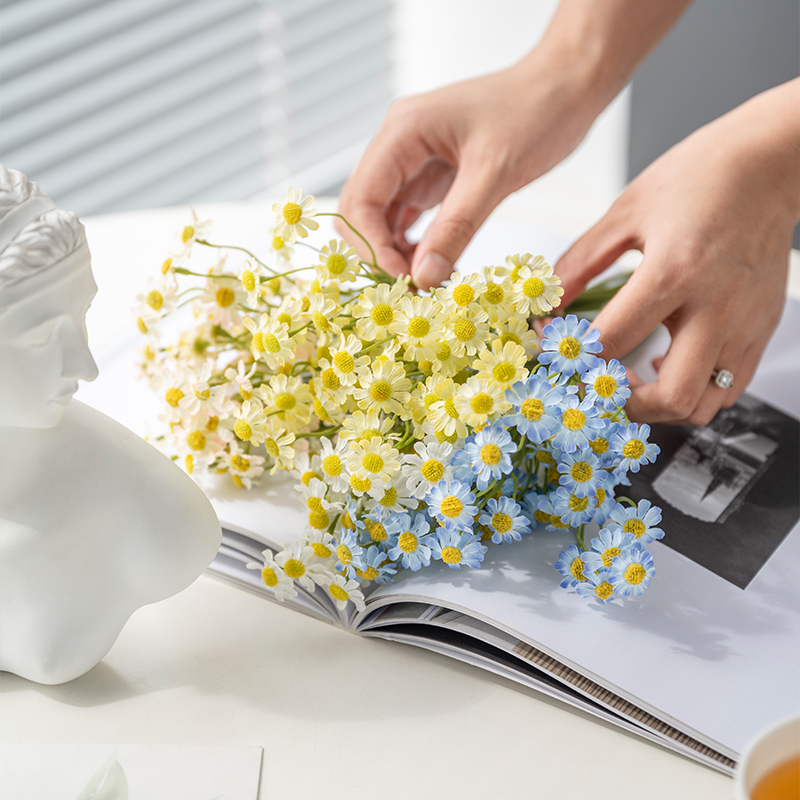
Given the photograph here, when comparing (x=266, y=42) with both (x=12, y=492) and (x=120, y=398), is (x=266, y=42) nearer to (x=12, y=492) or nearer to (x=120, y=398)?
(x=120, y=398)

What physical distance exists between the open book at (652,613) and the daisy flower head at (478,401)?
0.13 m

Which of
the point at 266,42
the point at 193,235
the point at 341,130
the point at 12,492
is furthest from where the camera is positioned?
the point at 341,130

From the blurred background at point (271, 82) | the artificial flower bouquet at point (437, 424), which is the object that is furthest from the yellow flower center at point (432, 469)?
the blurred background at point (271, 82)

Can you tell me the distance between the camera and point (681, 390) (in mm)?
717

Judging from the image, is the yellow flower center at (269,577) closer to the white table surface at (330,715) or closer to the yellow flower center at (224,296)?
the white table surface at (330,715)

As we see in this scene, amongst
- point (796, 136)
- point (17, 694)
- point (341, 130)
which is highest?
point (796, 136)

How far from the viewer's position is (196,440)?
682mm

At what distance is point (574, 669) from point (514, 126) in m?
0.54

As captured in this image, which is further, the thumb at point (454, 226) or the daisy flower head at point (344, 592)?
the thumb at point (454, 226)

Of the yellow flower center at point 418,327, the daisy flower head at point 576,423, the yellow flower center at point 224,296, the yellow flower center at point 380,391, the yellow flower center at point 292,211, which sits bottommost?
the yellow flower center at point 224,296

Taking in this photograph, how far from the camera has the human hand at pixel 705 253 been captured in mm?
711

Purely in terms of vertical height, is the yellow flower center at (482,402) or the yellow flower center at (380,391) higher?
the yellow flower center at (482,402)

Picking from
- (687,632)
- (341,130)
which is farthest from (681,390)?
(341,130)

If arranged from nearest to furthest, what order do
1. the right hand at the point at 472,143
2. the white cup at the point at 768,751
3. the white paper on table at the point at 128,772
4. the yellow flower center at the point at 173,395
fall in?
1. the white cup at the point at 768,751
2. the white paper on table at the point at 128,772
3. the yellow flower center at the point at 173,395
4. the right hand at the point at 472,143
